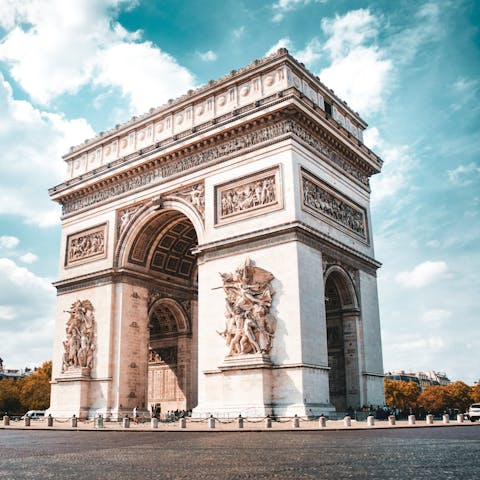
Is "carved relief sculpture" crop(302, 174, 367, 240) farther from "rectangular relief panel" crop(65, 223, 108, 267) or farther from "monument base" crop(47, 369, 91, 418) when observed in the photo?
"monument base" crop(47, 369, 91, 418)

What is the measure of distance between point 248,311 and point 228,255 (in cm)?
284

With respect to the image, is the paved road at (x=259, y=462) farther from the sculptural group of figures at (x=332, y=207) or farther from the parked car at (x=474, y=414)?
the parked car at (x=474, y=414)

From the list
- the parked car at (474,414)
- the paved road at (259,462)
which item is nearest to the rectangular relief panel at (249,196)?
the parked car at (474,414)

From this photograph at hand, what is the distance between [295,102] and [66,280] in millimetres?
15508

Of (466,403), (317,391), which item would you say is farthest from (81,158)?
(466,403)

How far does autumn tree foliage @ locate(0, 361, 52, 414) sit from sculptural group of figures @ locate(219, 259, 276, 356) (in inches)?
1645

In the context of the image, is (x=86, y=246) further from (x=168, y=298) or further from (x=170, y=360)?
(x=170, y=360)

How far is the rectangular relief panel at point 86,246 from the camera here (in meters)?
29.7

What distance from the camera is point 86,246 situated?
30.5 meters

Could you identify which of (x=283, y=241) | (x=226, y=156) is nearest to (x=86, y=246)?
(x=226, y=156)

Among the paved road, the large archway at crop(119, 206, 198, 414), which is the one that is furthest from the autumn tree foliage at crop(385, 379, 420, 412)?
the paved road

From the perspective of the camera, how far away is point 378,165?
29734mm

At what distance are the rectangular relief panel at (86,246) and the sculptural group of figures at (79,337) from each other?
2.54 m

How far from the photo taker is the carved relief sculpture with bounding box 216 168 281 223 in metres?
23.3
